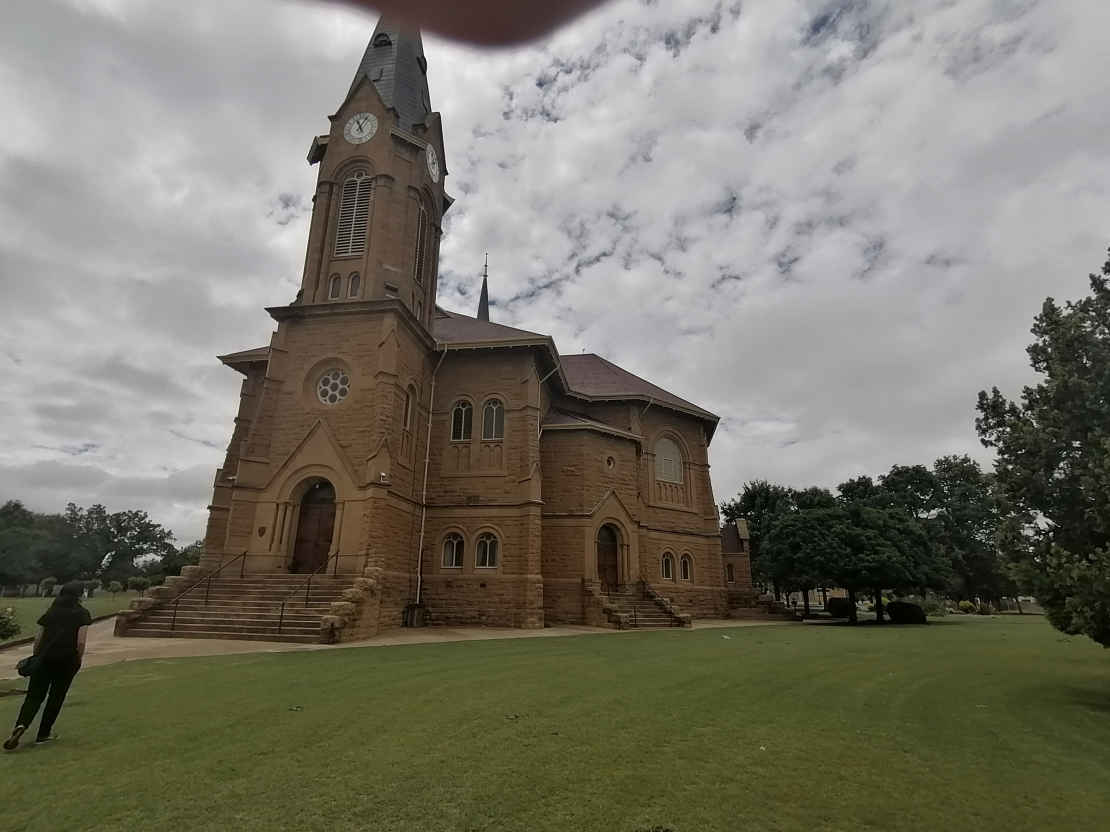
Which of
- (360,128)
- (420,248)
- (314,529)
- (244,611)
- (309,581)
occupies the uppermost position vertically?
(360,128)

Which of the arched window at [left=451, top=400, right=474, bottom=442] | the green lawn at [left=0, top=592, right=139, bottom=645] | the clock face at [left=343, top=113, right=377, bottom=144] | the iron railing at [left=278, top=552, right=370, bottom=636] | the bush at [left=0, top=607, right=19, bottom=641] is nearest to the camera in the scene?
the bush at [left=0, top=607, right=19, bottom=641]

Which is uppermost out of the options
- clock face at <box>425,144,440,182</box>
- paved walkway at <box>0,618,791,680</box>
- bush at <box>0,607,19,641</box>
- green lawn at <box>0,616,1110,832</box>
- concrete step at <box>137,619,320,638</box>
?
clock face at <box>425,144,440,182</box>

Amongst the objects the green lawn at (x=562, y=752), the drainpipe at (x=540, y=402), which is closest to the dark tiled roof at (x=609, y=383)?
the drainpipe at (x=540, y=402)

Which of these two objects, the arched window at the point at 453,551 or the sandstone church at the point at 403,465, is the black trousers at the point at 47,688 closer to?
the sandstone church at the point at 403,465

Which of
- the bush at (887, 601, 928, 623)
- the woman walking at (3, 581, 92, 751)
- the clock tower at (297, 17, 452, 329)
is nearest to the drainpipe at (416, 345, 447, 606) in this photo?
the clock tower at (297, 17, 452, 329)

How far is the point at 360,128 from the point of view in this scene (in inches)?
990

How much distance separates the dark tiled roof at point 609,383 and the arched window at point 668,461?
6.70 ft

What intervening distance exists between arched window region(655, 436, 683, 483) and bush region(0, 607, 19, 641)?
2389 centimetres

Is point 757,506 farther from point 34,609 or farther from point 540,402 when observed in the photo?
point 34,609

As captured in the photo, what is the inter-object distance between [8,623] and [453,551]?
13397mm

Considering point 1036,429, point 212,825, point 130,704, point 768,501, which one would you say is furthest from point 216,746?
point 768,501

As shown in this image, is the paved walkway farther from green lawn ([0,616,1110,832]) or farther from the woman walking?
the woman walking

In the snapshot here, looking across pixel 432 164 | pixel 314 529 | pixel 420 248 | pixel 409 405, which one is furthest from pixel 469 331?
pixel 314 529

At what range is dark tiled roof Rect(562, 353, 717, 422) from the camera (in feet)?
100
